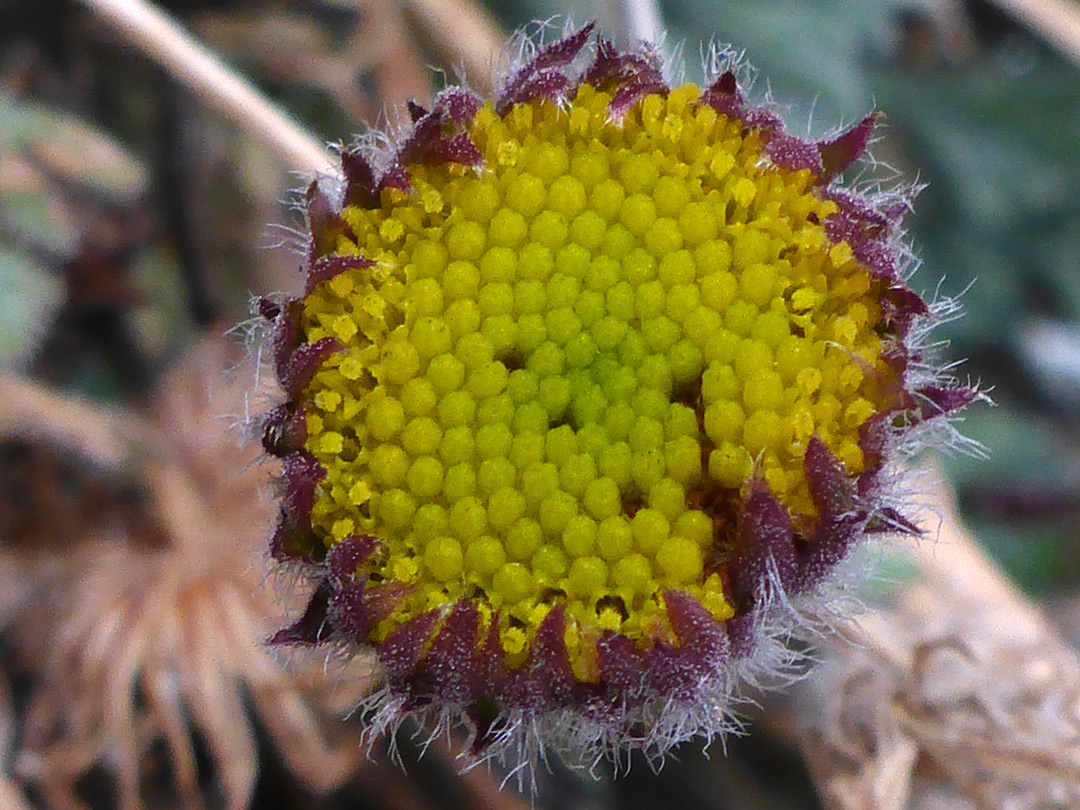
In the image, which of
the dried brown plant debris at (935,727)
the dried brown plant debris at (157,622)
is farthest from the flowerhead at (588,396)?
the dried brown plant debris at (157,622)

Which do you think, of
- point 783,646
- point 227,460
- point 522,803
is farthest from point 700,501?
point 227,460

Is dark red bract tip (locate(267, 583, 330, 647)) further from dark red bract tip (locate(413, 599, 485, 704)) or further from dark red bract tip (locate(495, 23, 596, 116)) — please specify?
dark red bract tip (locate(495, 23, 596, 116))

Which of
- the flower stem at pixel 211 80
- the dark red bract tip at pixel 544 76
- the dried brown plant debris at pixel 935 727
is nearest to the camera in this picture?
the dark red bract tip at pixel 544 76

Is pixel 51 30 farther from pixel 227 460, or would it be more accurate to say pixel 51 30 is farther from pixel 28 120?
pixel 227 460

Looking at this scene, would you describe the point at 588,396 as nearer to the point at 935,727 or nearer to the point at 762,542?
the point at 762,542

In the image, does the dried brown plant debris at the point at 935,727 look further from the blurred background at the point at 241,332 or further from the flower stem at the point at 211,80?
the flower stem at the point at 211,80
